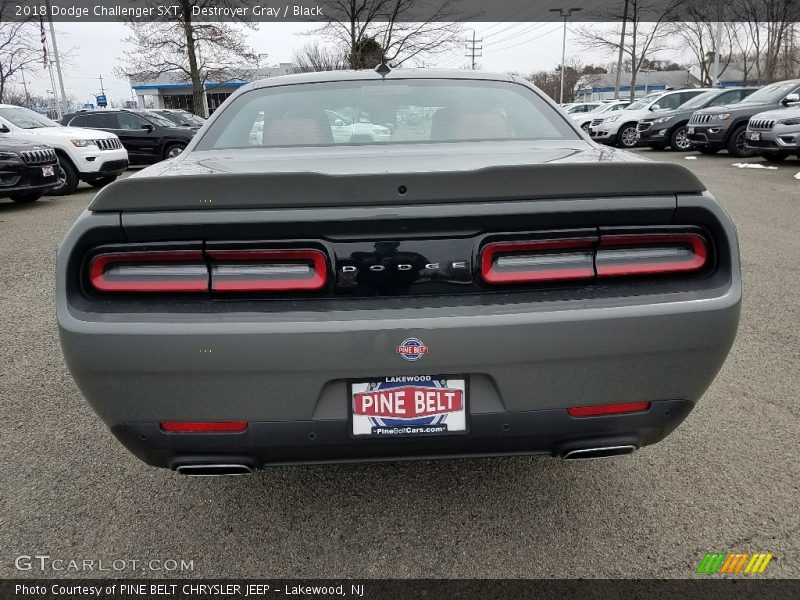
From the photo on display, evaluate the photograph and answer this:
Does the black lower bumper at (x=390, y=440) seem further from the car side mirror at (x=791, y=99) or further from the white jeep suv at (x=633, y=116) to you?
the white jeep suv at (x=633, y=116)

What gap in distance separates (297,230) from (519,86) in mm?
1856

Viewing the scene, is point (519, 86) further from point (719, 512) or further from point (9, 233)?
point (9, 233)

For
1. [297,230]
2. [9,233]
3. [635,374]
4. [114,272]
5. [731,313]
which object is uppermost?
[297,230]

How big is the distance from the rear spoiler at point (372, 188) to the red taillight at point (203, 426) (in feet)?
1.99

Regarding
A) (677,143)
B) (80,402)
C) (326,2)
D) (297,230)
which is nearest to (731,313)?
(297,230)

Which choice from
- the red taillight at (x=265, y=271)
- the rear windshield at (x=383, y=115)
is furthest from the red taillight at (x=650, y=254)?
the rear windshield at (x=383, y=115)

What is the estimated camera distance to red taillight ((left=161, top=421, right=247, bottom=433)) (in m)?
1.70

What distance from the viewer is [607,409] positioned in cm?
175

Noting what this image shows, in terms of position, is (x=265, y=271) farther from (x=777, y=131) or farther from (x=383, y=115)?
(x=777, y=131)

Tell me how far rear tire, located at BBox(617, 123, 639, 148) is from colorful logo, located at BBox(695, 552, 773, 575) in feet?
58.8

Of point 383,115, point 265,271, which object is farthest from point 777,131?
point 265,271

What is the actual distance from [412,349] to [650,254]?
0.74 metres

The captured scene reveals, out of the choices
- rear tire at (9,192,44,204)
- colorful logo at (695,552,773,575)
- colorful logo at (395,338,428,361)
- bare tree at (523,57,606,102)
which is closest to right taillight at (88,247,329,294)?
colorful logo at (395,338,428,361)

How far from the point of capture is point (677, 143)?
55.0ft
